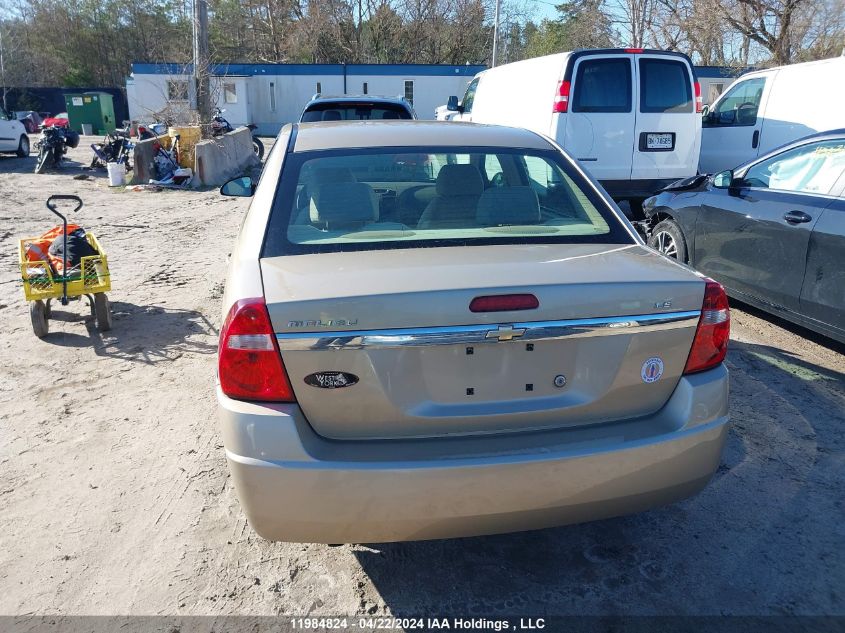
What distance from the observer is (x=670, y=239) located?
20.6 ft

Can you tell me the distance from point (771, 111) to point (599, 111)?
2.87 meters

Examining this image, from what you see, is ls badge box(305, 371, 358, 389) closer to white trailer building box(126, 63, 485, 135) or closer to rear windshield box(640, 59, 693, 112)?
rear windshield box(640, 59, 693, 112)

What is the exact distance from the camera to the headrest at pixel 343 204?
2893 mm

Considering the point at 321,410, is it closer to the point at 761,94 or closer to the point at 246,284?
the point at 246,284

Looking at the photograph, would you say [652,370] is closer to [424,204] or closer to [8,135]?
[424,204]

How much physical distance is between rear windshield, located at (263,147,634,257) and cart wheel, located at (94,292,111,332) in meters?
3.13

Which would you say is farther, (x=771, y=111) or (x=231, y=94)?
(x=231, y=94)

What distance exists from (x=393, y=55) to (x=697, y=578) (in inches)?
1901

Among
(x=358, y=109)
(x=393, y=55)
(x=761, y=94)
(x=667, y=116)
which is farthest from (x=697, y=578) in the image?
(x=393, y=55)

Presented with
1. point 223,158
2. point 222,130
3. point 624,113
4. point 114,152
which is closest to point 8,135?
point 114,152

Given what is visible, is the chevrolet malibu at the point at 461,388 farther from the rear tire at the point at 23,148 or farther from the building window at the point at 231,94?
the building window at the point at 231,94

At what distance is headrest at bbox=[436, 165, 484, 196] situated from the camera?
10.4 feet

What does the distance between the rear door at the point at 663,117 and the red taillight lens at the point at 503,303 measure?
7182 mm

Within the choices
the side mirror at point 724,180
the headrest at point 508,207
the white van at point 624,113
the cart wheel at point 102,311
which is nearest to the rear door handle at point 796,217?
the side mirror at point 724,180
